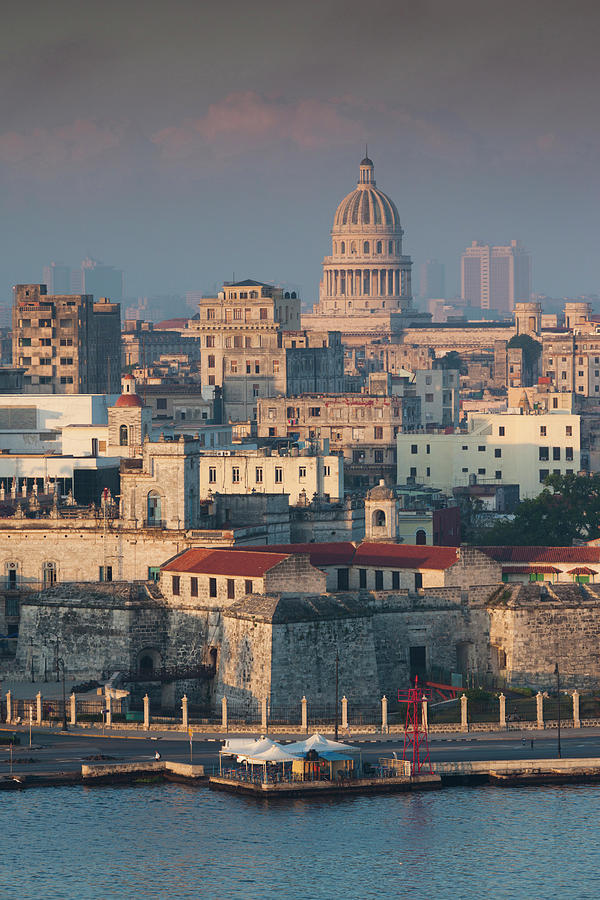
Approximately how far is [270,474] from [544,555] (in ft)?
86.4

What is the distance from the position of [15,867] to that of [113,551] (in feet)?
123

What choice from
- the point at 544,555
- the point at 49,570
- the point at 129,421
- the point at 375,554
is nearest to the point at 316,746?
the point at 375,554

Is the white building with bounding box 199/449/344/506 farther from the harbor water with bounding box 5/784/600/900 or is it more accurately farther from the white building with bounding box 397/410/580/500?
the harbor water with bounding box 5/784/600/900

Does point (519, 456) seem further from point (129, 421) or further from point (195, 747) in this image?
point (195, 747)

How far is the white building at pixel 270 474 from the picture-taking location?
153625mm

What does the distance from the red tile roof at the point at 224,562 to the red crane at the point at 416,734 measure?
9.30 metres

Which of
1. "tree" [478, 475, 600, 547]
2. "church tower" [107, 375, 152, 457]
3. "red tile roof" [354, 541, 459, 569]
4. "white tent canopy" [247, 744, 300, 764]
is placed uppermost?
"church tower" [107, 375, 152, 457]

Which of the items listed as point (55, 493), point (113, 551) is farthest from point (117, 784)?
point (55, 493)

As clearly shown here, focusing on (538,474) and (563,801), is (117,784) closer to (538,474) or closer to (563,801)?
(563,801)

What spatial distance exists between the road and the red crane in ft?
1.50

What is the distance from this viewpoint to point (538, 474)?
199 meters

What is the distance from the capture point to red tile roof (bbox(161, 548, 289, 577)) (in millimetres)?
121344

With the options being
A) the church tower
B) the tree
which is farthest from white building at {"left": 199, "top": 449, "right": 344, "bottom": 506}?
the tree

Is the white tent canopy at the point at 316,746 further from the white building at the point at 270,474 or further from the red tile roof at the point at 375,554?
the white building at the point at 270,474
